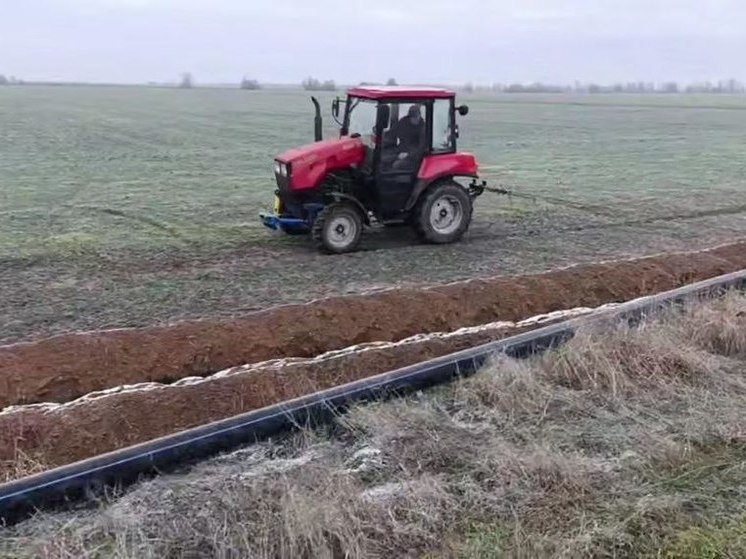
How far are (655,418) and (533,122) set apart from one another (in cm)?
4348

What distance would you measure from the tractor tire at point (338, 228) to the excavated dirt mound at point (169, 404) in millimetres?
3419

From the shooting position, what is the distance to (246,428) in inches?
196

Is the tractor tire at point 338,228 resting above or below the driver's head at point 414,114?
below

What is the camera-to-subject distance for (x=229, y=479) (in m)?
4.47

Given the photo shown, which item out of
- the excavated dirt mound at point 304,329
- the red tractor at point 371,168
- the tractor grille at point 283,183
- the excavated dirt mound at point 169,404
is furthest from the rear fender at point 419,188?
the excavated dirt mound at point 169,404

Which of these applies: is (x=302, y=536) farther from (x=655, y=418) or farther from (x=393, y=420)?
(x=655, y=418)

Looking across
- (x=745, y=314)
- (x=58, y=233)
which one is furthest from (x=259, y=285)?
(x=745, y=314)

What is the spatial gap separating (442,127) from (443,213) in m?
1.31

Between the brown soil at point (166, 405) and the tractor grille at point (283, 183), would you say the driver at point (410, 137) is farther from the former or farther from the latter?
the brown soil at point (166, 405)

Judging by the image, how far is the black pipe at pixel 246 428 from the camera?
421 cm

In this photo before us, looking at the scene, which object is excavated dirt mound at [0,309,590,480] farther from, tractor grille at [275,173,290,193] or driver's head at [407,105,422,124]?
driver's head at [407,105,422,124]

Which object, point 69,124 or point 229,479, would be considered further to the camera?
point 69,124

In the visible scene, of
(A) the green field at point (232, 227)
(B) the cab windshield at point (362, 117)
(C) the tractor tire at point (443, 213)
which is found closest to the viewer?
(A) the green field at point (232, 227)

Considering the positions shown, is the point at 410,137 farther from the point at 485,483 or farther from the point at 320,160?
the point at 485,483
